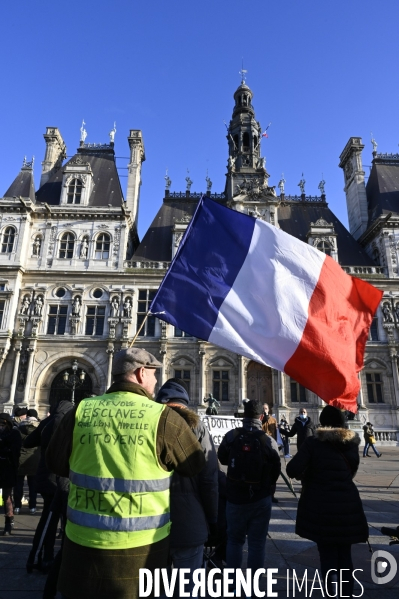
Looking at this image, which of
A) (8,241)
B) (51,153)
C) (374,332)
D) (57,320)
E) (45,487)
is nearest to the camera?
(45,487)

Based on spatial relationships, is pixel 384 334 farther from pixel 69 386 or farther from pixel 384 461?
pixel 69 386

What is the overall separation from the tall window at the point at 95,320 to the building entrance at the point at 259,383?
37.3ft

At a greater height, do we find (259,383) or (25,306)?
(25,306)

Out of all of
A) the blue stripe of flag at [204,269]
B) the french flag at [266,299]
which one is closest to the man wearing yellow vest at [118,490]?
the french flag at [266,299]

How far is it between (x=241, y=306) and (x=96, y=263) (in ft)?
82.8

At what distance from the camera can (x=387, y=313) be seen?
1166 inches

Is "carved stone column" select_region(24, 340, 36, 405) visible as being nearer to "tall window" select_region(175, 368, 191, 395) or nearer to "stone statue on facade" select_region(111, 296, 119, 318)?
"stone statue on facade" select_region(111, 296, 119, 318)

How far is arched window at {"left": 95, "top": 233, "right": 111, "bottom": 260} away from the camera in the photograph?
30.9 m

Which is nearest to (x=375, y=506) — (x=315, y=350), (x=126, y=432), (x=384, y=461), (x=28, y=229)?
(x=315, y=350)

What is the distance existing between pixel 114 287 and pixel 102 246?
3.69m

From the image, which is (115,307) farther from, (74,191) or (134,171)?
(134,171)

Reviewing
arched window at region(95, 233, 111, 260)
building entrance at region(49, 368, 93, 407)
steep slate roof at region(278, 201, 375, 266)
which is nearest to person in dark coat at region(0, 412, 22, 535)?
building entrance at region(49, 368, 93, 407)

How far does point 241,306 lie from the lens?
7055mm

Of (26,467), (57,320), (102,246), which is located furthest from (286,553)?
(102,246)
